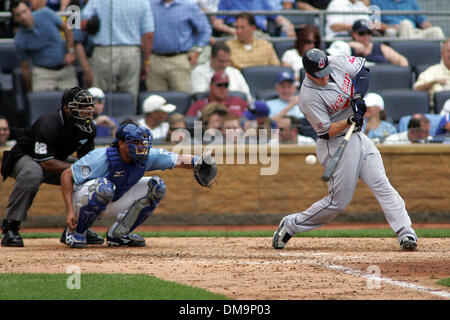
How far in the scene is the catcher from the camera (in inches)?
271

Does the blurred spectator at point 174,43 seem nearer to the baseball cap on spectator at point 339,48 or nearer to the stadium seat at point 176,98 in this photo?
the stadium seat at point 176,98

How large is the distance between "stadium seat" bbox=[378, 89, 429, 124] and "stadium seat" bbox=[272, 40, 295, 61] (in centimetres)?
176

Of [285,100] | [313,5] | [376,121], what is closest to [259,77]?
[285,100]

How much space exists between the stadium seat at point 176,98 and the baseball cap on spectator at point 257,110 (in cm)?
89

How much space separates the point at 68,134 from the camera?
7582 millimetres

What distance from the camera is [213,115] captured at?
1020 centimetres

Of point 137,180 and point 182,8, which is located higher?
point 182,8

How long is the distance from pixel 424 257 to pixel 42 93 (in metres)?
6.09

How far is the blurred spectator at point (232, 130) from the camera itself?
10266 mm

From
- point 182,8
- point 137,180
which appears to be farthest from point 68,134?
point 182,8

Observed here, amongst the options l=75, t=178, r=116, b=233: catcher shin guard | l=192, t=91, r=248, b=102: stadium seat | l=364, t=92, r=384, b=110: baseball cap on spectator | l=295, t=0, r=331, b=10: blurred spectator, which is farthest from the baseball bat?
l=295, t=0, r=331, b=10: blurred spectator

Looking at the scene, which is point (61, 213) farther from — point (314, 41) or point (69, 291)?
point (69, 291)

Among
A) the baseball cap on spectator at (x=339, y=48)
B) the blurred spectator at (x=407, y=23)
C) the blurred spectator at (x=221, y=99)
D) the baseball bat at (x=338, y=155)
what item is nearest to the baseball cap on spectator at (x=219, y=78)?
the blurred spectator at (x=221, y=99)

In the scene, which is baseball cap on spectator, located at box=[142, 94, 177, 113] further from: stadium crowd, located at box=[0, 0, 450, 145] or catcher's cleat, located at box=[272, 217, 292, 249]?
catcher's cleat, located at box=[272, 217, 292, 249]
